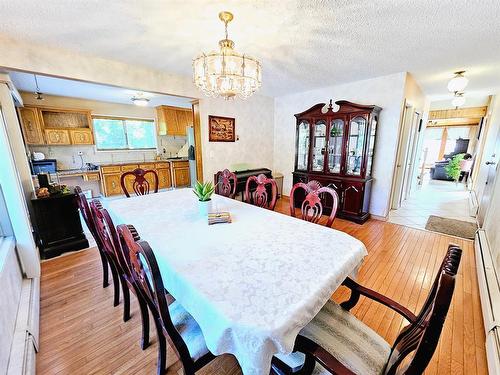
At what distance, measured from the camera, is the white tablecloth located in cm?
Answer: 77

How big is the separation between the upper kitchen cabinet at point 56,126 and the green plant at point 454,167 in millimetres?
10824

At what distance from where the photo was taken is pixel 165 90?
10.5 feet

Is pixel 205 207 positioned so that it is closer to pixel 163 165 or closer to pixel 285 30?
pixel 285 30

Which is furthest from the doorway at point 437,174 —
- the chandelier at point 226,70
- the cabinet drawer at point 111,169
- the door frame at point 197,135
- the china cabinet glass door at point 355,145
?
the cabinet drawer at point 111,169

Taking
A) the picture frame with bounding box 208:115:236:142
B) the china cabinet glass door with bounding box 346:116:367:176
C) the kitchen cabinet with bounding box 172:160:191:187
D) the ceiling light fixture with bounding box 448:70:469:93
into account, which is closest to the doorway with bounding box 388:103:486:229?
the ceiling light fixture with bounding box 448:70:469:93

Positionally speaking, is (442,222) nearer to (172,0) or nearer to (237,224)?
(237,224)

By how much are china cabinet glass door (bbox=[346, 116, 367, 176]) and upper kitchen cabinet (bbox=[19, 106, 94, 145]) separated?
5.78m

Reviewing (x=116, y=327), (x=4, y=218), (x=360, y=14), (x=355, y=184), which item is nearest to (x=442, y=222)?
(x=355, y=184)

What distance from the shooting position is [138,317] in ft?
5.69

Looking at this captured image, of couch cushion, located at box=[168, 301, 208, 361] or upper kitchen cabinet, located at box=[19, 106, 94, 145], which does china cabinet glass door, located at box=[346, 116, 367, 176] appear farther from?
upper kitchen cabinet, located at box=[19, 106, 94, 145]

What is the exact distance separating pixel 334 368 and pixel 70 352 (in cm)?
173

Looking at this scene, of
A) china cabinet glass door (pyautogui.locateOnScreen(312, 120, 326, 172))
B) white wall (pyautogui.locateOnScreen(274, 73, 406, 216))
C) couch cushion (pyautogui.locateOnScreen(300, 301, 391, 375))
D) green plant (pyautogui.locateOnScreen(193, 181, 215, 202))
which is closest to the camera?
couch cushion (pyautogui.locateOnScreen(300, 301, 391, 375))

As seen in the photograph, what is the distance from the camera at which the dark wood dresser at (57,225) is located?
2.51m

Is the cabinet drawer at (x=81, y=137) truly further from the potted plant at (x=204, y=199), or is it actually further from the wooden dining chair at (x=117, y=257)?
the potted plant at (x=204, y=199)
